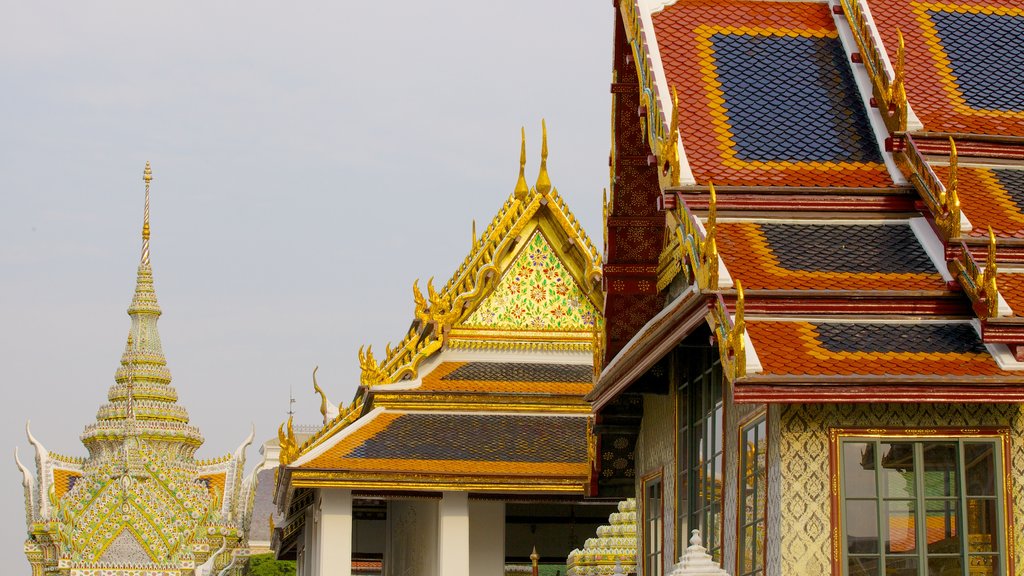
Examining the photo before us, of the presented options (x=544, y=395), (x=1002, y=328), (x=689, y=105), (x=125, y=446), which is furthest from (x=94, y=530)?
(x=1002, y=328)

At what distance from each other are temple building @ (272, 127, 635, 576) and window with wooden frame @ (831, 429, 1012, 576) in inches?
424

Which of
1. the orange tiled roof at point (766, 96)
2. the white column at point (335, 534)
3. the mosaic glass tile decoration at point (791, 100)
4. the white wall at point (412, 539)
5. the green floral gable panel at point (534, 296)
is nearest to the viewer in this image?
the orange tiled roof at point (766, 96)

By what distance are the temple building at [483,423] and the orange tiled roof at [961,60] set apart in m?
8.74

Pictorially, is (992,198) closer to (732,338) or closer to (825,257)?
(825,257)

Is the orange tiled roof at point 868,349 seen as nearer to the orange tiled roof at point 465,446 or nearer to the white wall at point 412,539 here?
the orange tiled roof at point 465,446

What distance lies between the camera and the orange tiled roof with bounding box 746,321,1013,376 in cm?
1004

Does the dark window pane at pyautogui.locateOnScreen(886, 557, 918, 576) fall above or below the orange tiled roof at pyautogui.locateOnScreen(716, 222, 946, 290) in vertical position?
below

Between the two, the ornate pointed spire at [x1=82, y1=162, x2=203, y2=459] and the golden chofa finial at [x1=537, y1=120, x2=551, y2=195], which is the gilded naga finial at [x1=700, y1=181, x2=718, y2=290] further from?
the ornate pointed spire at [x1=82, y1=162, x2=203, y2=459]

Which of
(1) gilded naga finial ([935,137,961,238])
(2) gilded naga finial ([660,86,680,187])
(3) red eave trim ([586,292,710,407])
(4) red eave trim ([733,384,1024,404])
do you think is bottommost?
(4) red eave trim ([733,384,1024,404])

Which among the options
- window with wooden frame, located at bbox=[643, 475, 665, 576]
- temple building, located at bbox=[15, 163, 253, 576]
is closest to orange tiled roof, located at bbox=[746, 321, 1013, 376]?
window with wooden frame, located at bbox=[643, 475, 665, 576]

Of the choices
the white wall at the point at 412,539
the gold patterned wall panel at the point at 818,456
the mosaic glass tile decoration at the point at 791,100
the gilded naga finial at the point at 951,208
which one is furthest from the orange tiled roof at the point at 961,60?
the white wall at the point at 412,539

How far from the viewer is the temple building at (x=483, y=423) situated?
2108 centimetres

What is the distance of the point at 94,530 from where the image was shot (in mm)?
34219

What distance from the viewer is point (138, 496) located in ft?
113
